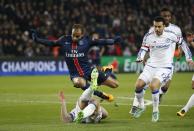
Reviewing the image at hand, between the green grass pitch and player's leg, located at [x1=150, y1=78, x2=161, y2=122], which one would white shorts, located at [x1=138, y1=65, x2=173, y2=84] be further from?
the green grass pitch

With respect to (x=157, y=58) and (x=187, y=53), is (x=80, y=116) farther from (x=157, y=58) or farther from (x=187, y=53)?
(x=187, y=53)

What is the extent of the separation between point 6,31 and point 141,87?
17.8m

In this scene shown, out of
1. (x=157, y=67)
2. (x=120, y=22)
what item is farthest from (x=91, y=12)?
(x=157, y=67)

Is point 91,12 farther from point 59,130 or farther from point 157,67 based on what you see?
point 59,130

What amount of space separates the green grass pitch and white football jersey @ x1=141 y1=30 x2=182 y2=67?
124cm

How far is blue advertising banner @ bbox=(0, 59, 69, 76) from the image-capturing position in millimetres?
31250

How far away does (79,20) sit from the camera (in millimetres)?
33844

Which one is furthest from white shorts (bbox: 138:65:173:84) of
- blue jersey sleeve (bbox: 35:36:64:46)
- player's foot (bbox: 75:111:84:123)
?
blue jersey sleeve (bbox: 35:36:64:46)

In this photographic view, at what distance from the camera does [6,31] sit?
3102 cm

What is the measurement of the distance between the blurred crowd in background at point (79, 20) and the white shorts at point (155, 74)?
57.0ft

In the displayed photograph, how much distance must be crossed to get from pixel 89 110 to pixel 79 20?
21506 mm

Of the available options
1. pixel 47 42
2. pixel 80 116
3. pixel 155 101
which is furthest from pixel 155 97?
pixel 47 42

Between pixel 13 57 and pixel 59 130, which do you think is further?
pixel 13 57

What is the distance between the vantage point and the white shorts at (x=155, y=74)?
14008mm
